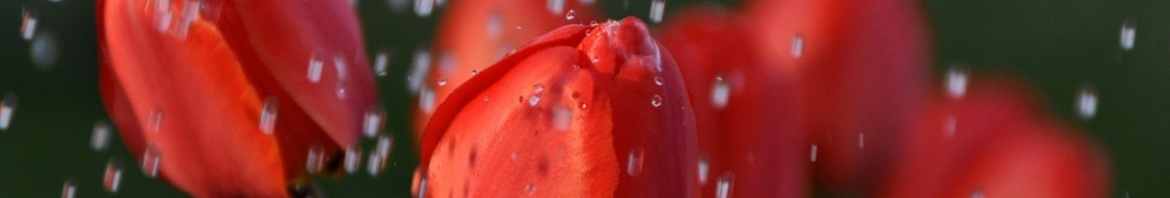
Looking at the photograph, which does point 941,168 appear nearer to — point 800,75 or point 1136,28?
point 800,75

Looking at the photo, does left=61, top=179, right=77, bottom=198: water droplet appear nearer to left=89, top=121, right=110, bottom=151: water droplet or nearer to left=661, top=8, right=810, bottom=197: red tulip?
left=89, top=121, right=110, bottom=151: water droplet

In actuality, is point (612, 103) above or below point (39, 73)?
above

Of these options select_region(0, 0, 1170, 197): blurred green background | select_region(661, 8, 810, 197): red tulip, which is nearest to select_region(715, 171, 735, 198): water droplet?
select_region(661, 8, 810, 197): red tulip

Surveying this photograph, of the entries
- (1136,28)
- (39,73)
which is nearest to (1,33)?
(39,73)

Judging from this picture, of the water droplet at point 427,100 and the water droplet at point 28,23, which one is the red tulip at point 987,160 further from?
the water droplet at point 28,23

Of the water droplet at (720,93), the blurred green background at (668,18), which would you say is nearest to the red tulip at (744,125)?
the water droplet at (720,93)

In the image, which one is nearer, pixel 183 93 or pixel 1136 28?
pixel 183 93

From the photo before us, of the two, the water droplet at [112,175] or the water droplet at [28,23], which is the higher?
the water droplet at [28,23]
